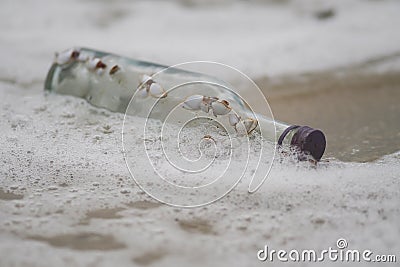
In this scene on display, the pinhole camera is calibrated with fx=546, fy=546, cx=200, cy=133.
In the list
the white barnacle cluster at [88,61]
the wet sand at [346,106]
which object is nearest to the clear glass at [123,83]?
the white barnacle cluster at [88,61]

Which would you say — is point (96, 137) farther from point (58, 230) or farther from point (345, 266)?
point (345, 266)

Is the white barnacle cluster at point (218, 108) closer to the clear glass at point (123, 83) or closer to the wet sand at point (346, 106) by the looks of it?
the clear glass at point (123, 83)

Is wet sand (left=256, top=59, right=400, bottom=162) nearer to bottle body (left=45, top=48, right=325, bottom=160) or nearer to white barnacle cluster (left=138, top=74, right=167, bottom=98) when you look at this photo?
bottle body (left=45, top=48, right=325, bottom=160)

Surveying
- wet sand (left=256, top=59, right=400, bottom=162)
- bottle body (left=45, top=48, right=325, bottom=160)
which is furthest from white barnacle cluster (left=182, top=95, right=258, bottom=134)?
wet sand (left=256, top=59, right=400, bottom=162)

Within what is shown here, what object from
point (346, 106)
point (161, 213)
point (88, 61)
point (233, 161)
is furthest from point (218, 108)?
point (346, 106)

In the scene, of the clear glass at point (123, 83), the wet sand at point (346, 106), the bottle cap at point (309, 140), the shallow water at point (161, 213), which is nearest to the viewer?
the shallow water at point (161, 213)

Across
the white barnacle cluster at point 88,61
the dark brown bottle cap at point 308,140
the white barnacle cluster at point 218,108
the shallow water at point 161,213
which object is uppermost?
the white barnacle cluster at point 88,61
